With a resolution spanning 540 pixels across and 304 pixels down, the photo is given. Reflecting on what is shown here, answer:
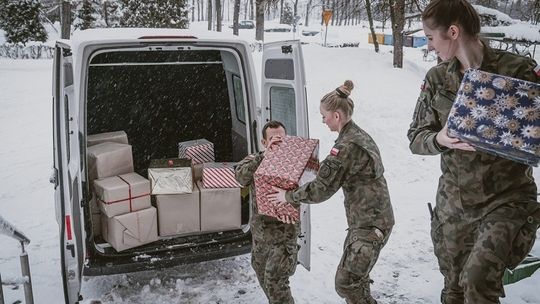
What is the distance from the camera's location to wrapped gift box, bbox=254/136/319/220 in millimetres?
3035

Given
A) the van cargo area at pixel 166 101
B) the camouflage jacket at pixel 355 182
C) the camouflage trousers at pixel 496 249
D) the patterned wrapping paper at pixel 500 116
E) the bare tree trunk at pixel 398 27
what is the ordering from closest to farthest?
the patterned wrapping paper at pixel 500 116 < the camouflage trousers at pixel 496 249 < the camouflage jacket at pixel 355 182 < the van cargo area at pixel 166 101 < the bare tree trunk at pixel 398 27

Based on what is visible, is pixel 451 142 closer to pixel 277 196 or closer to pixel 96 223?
pixel 277 196

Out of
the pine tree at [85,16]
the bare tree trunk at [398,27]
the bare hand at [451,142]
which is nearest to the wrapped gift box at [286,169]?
the bare hand at [451,142]

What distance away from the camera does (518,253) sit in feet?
6.72

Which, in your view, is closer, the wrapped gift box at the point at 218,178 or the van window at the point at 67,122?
the van window at the point at 67,122

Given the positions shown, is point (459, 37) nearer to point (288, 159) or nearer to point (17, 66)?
point (288, 159)

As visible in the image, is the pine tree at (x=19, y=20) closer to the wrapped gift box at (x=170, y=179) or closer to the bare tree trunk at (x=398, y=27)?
the bare tree trunk at (x=398, y=27)

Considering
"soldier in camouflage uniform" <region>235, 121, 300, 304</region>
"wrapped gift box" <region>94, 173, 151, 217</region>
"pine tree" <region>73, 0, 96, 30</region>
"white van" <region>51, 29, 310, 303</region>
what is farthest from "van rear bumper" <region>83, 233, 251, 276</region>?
"pine tree" <region>73, 0, 96, 30</region>

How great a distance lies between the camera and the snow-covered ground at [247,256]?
156 inches

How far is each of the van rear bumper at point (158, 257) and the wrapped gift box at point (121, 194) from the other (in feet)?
1.25

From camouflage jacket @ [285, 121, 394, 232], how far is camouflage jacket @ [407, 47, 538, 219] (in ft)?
1.39

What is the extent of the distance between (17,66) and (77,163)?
18.2 metres

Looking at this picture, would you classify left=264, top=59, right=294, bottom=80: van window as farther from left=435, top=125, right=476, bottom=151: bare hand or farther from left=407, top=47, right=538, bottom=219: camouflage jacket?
left=435, top=125, right=476, bottom=151: bare hand

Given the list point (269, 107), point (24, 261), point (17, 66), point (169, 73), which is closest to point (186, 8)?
point (17, 66)
